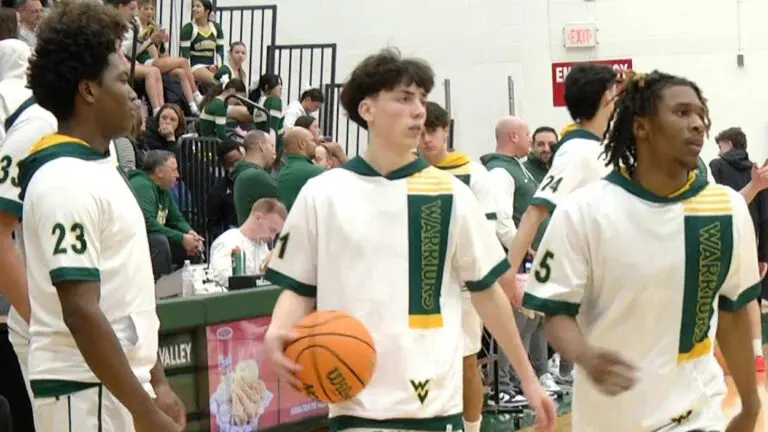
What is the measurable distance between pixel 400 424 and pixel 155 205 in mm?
5374

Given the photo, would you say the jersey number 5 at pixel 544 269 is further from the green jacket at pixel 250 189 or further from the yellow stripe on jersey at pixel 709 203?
the green jacket at pixel 250 189

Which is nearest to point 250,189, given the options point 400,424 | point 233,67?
point 400,424

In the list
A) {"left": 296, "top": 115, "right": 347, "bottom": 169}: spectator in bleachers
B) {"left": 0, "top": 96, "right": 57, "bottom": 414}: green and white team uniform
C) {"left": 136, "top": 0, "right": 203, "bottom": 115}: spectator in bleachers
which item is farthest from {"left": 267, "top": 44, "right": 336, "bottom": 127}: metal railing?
{"left": 0, "top": 96, "right": 57, "bottom": 414}: green and white team uniform

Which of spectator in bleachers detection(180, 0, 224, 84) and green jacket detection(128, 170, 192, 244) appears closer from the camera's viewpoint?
green jacket detection(128, 170, 192, 244)

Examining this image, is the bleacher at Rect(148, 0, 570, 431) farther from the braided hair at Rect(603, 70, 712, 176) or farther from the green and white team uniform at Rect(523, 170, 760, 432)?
the green and white team uniform at Rect(523, 170, 760, 432)

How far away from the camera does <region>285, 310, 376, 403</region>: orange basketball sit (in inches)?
138

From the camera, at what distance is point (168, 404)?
3576 mm

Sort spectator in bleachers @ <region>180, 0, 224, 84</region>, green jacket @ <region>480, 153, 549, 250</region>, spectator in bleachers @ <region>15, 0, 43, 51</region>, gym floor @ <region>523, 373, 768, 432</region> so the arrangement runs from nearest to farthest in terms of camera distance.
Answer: spectator in bleachers @ <region>15, 0, 43, 51</region> → gym floor @ <region>523, 373, 768, 432</region> → green jacket @ <region>480, 153, 549, 250</region> → spectator in bleachers @ <region>180, 0, 224, 84</region>

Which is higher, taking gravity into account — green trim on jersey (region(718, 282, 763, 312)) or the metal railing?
the metal railing

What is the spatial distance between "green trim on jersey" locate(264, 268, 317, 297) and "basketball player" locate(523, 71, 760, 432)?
27.2 inches

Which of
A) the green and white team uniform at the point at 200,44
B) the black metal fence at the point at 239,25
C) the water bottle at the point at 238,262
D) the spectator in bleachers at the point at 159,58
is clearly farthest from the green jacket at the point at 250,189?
the black metal fence at the point at 239,25

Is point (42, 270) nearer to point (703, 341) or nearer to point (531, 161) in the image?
point (703, 341)

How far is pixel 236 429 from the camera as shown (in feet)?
23.5

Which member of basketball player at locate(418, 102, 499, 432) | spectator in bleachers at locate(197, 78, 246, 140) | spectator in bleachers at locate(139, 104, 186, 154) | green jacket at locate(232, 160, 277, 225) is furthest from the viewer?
spectator in bleachers at locate(197, 78, 246, 140)
